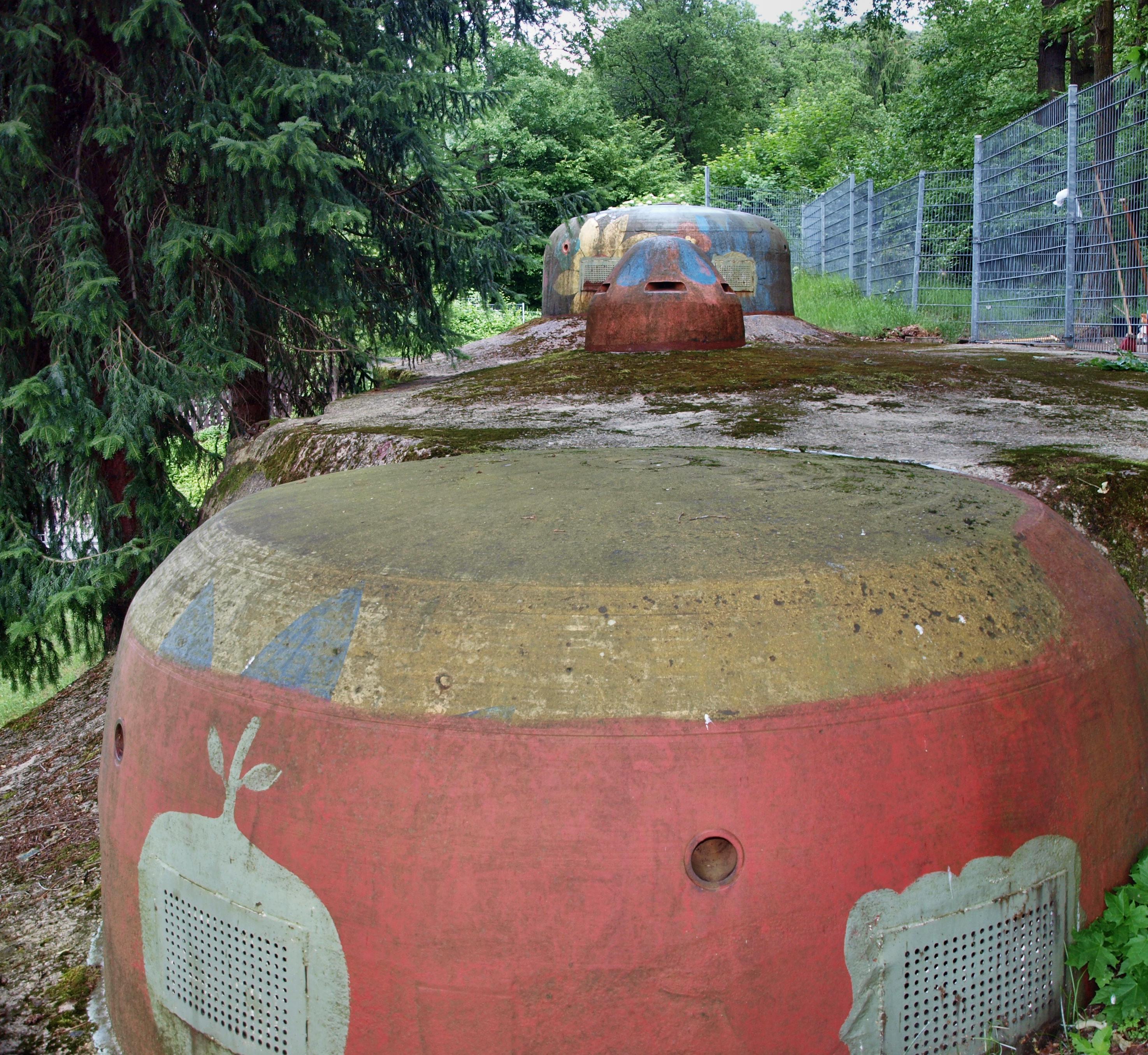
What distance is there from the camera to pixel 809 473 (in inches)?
108

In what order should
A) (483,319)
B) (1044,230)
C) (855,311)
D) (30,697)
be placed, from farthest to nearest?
(483,319), (855,311), (1044,230), (30,697)

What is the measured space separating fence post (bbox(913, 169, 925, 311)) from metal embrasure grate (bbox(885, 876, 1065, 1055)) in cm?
1242

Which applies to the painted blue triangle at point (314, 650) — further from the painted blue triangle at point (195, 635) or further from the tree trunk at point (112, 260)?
the tree trunk at point (112, 260)

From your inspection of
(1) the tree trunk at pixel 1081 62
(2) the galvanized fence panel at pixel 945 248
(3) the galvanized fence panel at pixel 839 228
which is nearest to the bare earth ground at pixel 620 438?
(2) the galvanized fence panel at pixel 945 248

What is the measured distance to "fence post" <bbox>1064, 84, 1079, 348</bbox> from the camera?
27.3 ft

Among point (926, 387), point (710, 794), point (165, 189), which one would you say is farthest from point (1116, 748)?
point (165, 189)

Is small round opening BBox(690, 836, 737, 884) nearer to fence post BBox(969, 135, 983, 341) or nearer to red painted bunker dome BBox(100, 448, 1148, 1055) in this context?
red painted bunker dome BBox(100, 448, 1148, 1055)

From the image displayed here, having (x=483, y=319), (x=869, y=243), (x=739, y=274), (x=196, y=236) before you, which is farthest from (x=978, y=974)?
(x=483, y=319)

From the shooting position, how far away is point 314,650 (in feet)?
6.26

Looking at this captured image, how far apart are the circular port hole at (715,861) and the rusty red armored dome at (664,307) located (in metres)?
5.95

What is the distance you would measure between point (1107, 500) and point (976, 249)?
8479mm

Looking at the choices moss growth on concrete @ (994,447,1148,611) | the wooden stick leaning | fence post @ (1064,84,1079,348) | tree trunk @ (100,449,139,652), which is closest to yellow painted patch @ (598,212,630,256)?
fence post @ (1064,84,1079,348)

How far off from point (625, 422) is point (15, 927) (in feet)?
10.5

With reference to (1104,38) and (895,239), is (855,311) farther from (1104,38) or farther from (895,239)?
(1104,38)
